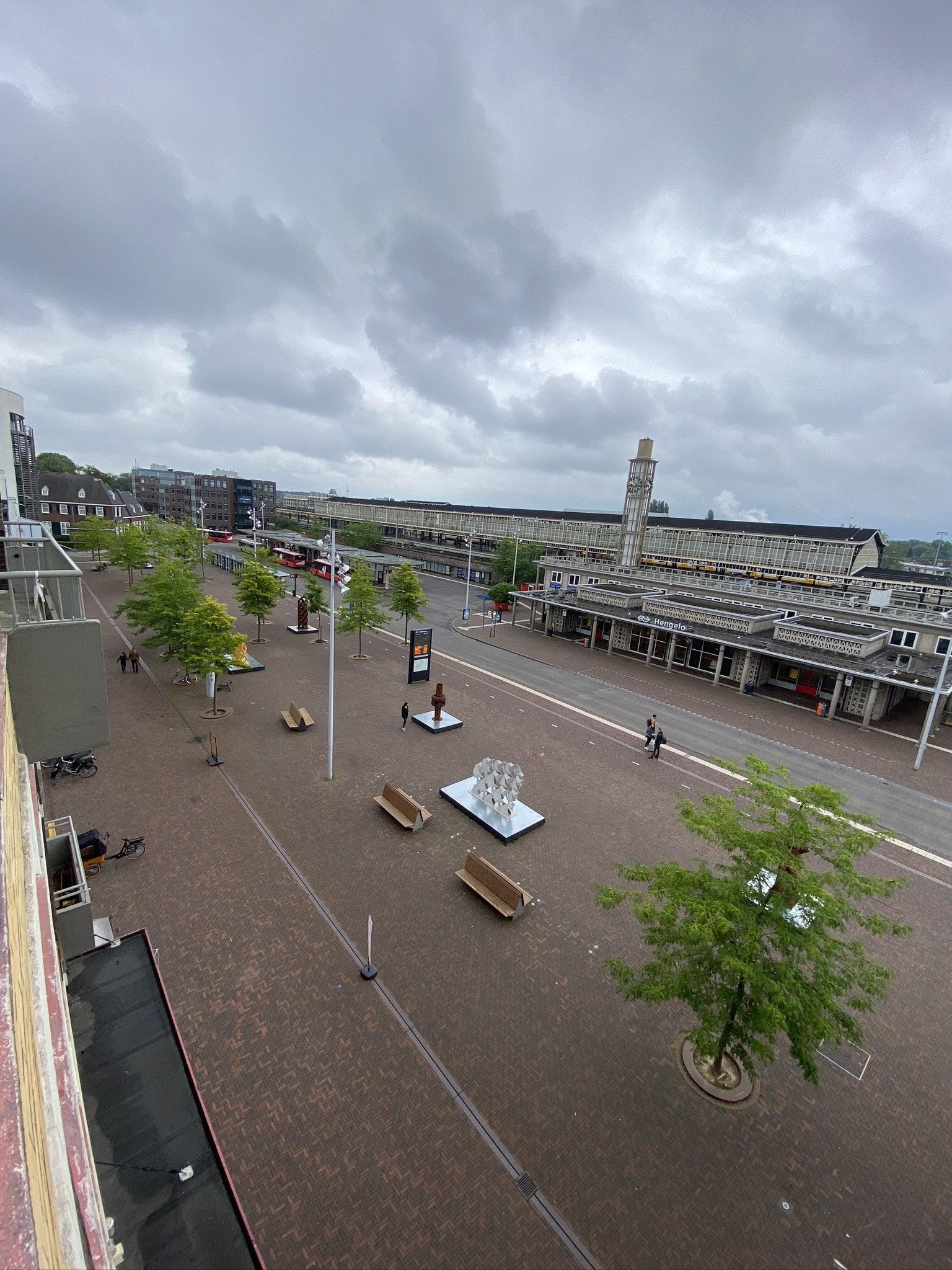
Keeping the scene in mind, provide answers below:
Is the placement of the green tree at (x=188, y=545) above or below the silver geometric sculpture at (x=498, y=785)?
above

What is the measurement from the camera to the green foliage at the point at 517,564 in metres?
57.0

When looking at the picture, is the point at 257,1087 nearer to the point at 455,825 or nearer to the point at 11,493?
the point at 455,825

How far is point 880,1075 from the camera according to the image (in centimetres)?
923

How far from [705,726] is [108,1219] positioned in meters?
23.5

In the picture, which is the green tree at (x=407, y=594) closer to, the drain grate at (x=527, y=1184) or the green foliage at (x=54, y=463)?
the drain grate at (x=527, y=1184)

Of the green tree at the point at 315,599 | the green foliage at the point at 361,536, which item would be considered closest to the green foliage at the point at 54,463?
the green foliage at the point at 361,536

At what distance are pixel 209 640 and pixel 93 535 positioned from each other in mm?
43318

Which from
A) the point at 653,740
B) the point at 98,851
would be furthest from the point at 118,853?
the point at 653,740

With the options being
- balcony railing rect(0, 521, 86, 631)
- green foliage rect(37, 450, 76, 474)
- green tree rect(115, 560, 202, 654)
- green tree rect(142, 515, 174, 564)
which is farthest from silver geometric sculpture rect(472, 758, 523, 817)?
green foliage rect(37, 450, 76, 474)

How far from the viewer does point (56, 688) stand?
6.88 m

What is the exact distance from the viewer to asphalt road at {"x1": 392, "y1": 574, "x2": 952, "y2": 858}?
57.9ft

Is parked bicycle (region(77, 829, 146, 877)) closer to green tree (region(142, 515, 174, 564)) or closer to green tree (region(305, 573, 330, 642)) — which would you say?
green tree (region(305, 573, 330, 642))

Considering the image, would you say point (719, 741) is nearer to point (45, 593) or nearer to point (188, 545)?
point (45, 593)

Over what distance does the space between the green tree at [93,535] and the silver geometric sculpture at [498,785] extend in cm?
4980
